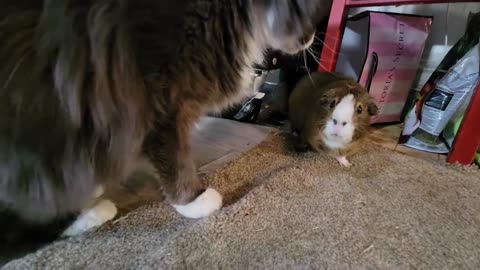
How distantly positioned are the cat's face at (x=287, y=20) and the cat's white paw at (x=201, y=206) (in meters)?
0.39

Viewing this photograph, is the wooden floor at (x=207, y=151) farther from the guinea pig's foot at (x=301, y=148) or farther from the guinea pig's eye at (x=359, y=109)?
the guinea pig's eye at (x=359, y=109)

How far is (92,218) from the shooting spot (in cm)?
95

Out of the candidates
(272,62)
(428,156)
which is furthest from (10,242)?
(428,156)

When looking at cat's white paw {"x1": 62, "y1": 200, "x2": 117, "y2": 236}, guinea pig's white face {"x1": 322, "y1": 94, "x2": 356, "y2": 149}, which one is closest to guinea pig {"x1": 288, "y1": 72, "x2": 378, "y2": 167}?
guinea pig's white face {"x1": 322, "y1": 94, "x2": 356, "y2": 149}

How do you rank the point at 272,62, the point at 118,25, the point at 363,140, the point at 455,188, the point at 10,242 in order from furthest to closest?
the point at 272,62 → the point at 363,140 → the point at 455,188 → the point at 10,242 → the point at 118,25

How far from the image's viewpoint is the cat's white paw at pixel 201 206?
3.20 ft

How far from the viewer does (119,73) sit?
2.53 feet

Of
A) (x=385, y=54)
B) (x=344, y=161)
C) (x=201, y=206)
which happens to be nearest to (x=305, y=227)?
(x=201, y=206)

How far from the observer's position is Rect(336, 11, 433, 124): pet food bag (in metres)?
1.56

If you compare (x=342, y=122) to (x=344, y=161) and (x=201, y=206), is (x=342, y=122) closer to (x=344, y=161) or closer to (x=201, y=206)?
(x=344, y=161)

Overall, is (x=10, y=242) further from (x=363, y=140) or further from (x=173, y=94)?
(x=363, y=140)

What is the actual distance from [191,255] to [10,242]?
1.26ft

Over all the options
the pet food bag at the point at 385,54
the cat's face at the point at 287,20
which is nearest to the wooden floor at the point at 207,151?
the cat's face at the point at 287,20

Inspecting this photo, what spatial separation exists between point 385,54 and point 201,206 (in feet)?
3.30
